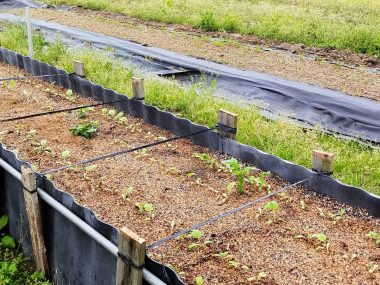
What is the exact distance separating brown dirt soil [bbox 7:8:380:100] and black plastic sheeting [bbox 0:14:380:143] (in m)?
0.51

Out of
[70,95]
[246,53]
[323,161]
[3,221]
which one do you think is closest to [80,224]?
[3,221]

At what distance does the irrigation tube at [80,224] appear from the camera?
2.76m

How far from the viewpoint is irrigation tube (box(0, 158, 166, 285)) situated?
2764 millimetres

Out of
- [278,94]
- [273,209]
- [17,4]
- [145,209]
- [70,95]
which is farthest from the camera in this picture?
[17,4]

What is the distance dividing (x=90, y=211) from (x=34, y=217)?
1.99ft

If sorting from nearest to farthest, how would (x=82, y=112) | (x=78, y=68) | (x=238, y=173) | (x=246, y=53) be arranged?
(x=238, y=173) < (x=82, y=112) < (x=78, y=68) < (x=246, y=53)

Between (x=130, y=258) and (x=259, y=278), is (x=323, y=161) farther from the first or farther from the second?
(x=130, y=258)

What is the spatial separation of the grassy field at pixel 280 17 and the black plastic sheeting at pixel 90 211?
6.55m

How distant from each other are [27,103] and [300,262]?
444cm

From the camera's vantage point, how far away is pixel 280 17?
43.4 feet

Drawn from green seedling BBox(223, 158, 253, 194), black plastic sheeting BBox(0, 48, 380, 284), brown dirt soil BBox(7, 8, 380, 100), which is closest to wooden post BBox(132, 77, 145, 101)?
black plastic sheeting BBox(0, 48, 380, 284)

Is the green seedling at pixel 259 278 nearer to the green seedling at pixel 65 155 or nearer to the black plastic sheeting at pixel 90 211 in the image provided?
the black plastic sheeting at pixel 90 211

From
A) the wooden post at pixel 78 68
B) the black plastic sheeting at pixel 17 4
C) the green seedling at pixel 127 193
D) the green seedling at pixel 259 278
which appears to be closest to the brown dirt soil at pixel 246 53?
the black plastic sheeting at pixel 17 4

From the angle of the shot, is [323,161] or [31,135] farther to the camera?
[31,135]
